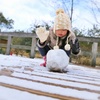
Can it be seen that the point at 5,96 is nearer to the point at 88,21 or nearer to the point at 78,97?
the point at 78,97

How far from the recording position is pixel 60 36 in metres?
2.20

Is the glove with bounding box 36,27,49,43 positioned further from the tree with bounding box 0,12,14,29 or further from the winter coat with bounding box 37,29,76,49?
the tree with bounding box 0,12,14,29

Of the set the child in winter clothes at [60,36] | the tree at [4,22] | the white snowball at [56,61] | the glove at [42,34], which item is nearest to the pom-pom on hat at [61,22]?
the child in winter clothes at [60,36]

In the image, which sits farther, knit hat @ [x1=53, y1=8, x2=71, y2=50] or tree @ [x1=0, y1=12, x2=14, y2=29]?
tree @ [x1=0, y1=12, x2=14, y2=29]

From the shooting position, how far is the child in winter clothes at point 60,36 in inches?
85.2

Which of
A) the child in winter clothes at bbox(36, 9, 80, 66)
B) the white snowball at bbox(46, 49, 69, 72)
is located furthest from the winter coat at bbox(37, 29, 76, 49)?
the white snowball at bbox(46, 49, 69, 72)

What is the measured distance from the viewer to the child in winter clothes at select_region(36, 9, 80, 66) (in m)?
2.16

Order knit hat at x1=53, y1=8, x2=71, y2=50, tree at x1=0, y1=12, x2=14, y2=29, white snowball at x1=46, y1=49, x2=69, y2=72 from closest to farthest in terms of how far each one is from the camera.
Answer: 1. white snowball at x1=46, y1=49, x2=69, y2=72
2. knit hat at x1=53, y1=8, x2=71, y2=50
3. tree at x1=0, y1=12, x2=14, y2=29

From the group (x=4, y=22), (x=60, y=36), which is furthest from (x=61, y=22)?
(x=4, y=22)

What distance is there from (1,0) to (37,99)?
13899 millimetres

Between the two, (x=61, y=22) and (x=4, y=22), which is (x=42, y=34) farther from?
(x=4, y=22)

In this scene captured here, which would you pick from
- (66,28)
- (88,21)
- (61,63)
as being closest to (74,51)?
(66,28)

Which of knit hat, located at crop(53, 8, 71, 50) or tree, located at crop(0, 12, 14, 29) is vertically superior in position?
tree, located at crop(0, 12, 14, 29)

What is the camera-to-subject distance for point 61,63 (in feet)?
6.32
